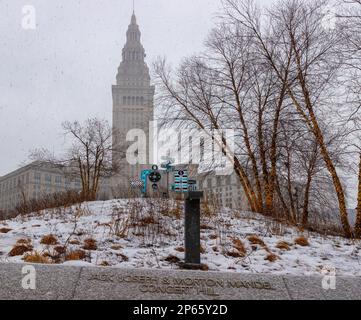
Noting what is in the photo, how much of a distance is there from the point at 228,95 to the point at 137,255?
34.6 ft

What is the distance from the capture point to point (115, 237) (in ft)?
26.7

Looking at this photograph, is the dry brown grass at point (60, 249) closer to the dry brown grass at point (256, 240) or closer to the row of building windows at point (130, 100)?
the dry brown grass at point (256, 240)

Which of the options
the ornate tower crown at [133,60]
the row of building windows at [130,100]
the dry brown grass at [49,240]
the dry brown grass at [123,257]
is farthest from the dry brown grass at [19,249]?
the ornate tower crown at [133,60]

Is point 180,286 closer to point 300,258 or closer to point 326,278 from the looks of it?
point 326,278

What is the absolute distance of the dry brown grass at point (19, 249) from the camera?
6.66 metres

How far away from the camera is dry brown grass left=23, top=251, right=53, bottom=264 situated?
6.10m

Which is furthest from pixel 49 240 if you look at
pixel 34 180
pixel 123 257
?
pixel 34 180

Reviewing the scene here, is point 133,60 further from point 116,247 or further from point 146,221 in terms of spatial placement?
point 116,247

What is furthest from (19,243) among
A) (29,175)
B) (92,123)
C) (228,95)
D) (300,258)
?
(29,175)

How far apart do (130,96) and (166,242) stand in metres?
108

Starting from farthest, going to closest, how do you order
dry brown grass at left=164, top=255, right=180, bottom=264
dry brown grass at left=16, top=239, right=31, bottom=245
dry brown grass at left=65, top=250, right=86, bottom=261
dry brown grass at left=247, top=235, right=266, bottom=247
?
dry brown grass at left=247, top=235, right=266, bottom=247
dry brown grass at left=16, top=239, right=31, bottom=245
dry brown grass at left=164, top=255, right=180, bottom=264
dry brown grass at left=65, top=250, right=86, bottom=261

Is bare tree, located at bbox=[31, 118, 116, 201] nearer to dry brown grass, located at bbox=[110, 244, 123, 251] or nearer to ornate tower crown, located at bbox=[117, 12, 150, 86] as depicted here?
dry brown grass, located at bbox=[110, 244, 123, 251]

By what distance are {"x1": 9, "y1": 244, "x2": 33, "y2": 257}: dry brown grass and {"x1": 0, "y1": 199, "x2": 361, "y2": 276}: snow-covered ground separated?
0.08 meters

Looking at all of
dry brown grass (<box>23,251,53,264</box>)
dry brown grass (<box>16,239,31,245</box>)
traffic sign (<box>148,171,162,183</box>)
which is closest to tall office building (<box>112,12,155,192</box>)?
traffic sign (<box>148,171,162,183</box>)
